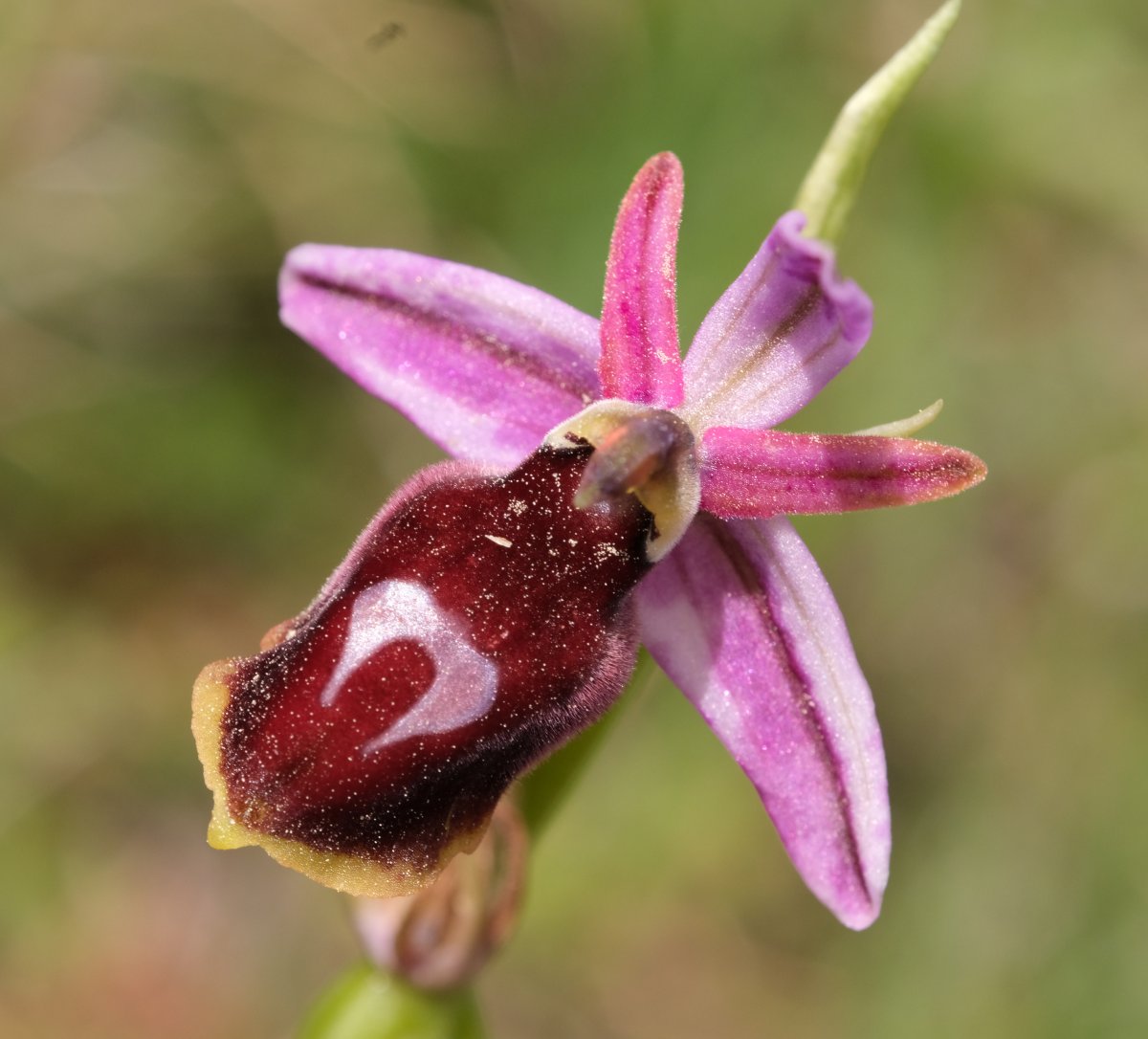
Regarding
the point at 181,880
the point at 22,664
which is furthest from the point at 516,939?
the point at 22,664

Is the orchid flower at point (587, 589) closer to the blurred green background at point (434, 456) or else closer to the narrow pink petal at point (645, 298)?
the narrow pink petal at point (645, 298)

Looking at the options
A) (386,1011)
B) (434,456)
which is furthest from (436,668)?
(434,456)

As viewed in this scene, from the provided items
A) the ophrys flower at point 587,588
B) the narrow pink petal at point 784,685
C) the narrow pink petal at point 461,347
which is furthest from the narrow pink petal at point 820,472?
the narrow pink petal at point 461,347

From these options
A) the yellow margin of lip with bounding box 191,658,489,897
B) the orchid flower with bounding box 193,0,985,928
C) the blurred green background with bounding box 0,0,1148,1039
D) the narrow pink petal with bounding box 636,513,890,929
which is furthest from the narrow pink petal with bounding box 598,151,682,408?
the blurred green background with bounding box 0,0,1148,1039

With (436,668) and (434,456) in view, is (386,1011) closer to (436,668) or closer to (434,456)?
(436,668)

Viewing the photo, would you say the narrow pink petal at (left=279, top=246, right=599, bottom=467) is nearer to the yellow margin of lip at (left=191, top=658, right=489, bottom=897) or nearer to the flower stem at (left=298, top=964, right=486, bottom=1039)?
the yellow margin of lip at (left=191, top=658, right=489, bottom=897)

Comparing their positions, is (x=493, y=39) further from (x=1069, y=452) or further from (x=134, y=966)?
(x=134, y=966)
